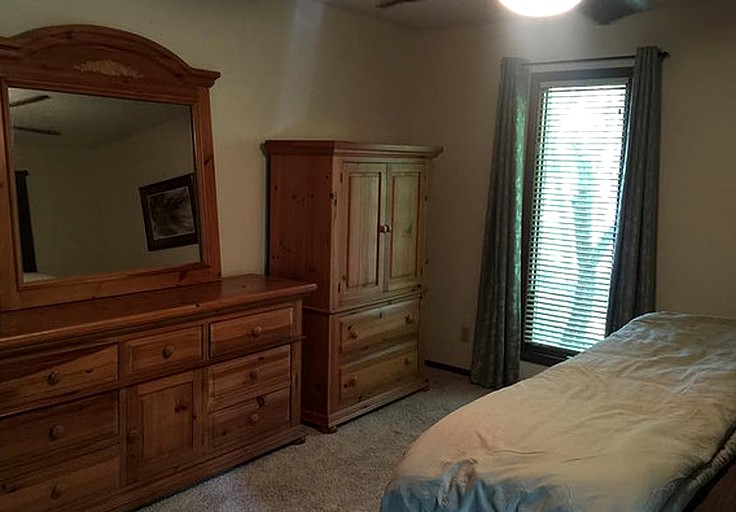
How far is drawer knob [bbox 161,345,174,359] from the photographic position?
277 cm

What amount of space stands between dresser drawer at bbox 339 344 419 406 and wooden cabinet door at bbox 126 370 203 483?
981 mm

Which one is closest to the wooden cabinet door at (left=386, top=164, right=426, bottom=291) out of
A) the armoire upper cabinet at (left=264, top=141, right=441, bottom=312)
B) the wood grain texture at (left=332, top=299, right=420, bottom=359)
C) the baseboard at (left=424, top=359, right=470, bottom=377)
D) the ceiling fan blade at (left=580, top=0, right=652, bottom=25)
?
the armoire upper cabinet at (left=264, top=141, right=441, bottom=312)

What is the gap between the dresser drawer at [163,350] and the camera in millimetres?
2654

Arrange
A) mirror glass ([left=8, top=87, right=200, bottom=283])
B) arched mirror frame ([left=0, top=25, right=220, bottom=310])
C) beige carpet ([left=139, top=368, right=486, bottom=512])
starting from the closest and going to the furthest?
arched mirror frame ([left=0, top=25, right=220, bottom=310])
mirror glass ([left=8, top=87, right=200, bottom=283])
beige carpet ([left=139, top=368, right=486, bottom=512])

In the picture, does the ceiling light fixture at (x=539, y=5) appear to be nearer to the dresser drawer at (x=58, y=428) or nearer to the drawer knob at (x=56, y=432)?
the dresser drawer at (x=58, y=428)

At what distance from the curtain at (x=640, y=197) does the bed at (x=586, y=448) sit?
5.17 ft

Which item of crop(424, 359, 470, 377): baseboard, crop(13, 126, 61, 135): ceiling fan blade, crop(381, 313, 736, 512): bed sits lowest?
crop(424, 359, 470, 377): baseboard

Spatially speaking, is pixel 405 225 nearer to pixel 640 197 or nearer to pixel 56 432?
pixel 640 197

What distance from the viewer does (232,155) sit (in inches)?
141

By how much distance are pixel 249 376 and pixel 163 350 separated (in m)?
0.53

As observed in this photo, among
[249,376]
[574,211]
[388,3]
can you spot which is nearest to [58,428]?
[249,376]

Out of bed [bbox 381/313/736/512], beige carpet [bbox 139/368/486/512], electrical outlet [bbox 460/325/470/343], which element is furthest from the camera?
electrical outlet [bbox 460/325/470/343]

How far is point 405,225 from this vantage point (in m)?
4.04

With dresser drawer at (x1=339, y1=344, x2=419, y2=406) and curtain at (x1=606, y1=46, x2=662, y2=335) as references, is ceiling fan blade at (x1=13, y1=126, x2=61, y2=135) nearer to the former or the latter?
dresser drawer at (x1=339, y1=344, x2=419, y2=406)
